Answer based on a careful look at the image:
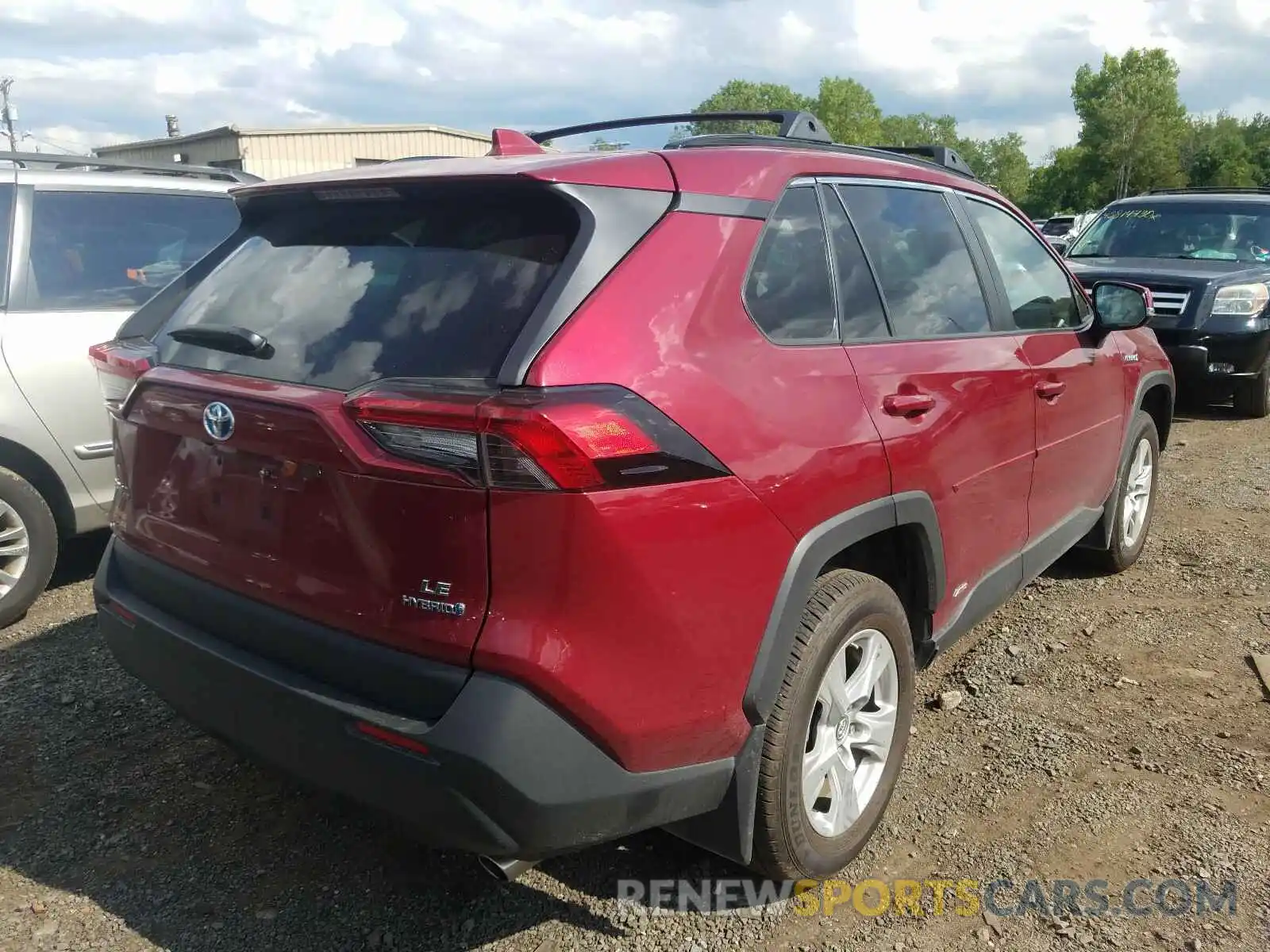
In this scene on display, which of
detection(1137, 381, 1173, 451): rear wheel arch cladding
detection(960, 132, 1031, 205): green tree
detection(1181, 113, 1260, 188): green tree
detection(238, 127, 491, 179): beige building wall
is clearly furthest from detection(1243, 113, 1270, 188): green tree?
detection(1137, 381, 1173, 451): rear wheel arch cladding

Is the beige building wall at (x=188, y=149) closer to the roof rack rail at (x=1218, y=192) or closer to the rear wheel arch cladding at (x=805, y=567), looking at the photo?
the roof rack rail at (x=1218, y=192)

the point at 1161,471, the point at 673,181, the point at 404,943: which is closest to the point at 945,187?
the point at 673,181

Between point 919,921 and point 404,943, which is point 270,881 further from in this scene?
point 919,921

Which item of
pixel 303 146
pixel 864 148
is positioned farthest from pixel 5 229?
pixel 303 146

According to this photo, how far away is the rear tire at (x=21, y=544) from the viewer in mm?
4102

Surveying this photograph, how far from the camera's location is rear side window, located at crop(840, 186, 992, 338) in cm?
281

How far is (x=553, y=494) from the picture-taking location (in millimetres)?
1802

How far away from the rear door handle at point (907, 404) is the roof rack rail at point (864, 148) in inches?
28.7

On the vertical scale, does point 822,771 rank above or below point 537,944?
above

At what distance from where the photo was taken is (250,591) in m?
2.19

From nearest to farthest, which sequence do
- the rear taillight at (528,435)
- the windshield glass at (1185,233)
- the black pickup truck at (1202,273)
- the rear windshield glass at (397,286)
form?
the rear taillight at (528,435), the rear windshield glass at (397,286), the black pickup truck at (1202,273), the windshield glass at (1185,233)

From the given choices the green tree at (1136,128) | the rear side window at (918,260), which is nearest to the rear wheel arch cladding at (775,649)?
the rear side window at (918,260)

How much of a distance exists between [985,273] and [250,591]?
8.32 feet

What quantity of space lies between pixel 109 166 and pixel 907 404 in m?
4.33
